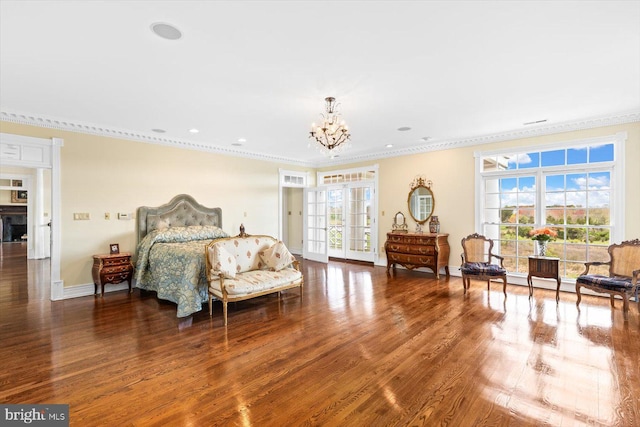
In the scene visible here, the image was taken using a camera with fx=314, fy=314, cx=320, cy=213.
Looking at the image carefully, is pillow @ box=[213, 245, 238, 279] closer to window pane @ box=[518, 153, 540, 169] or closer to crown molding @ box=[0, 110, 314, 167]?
crown molding @ box=[0, 110, 314, 167]

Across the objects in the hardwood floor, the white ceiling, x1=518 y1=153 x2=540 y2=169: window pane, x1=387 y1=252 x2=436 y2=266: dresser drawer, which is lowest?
the hardwood floor

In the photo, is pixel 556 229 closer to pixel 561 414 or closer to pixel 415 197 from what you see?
pixel 415 197

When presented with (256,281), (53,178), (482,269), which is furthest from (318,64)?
(53,178)

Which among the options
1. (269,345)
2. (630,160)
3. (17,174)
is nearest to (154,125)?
(269,345)

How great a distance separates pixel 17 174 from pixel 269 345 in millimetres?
9917

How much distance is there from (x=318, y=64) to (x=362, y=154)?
4.59 metres

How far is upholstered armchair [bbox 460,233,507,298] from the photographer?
187 inches

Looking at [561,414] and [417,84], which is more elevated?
[417,84]

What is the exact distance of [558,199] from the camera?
5250 mm

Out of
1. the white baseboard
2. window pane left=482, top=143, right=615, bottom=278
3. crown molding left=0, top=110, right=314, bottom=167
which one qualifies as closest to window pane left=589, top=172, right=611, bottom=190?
window pane left=482, top=143, right=615, bottom=278

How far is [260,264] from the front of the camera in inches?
188

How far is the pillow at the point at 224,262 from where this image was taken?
3938mm

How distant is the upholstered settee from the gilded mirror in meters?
3.18

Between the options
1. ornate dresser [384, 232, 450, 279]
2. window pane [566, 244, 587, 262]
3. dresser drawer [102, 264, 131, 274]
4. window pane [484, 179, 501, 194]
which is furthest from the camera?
ornate dresser [384, 232, 450, 279]
